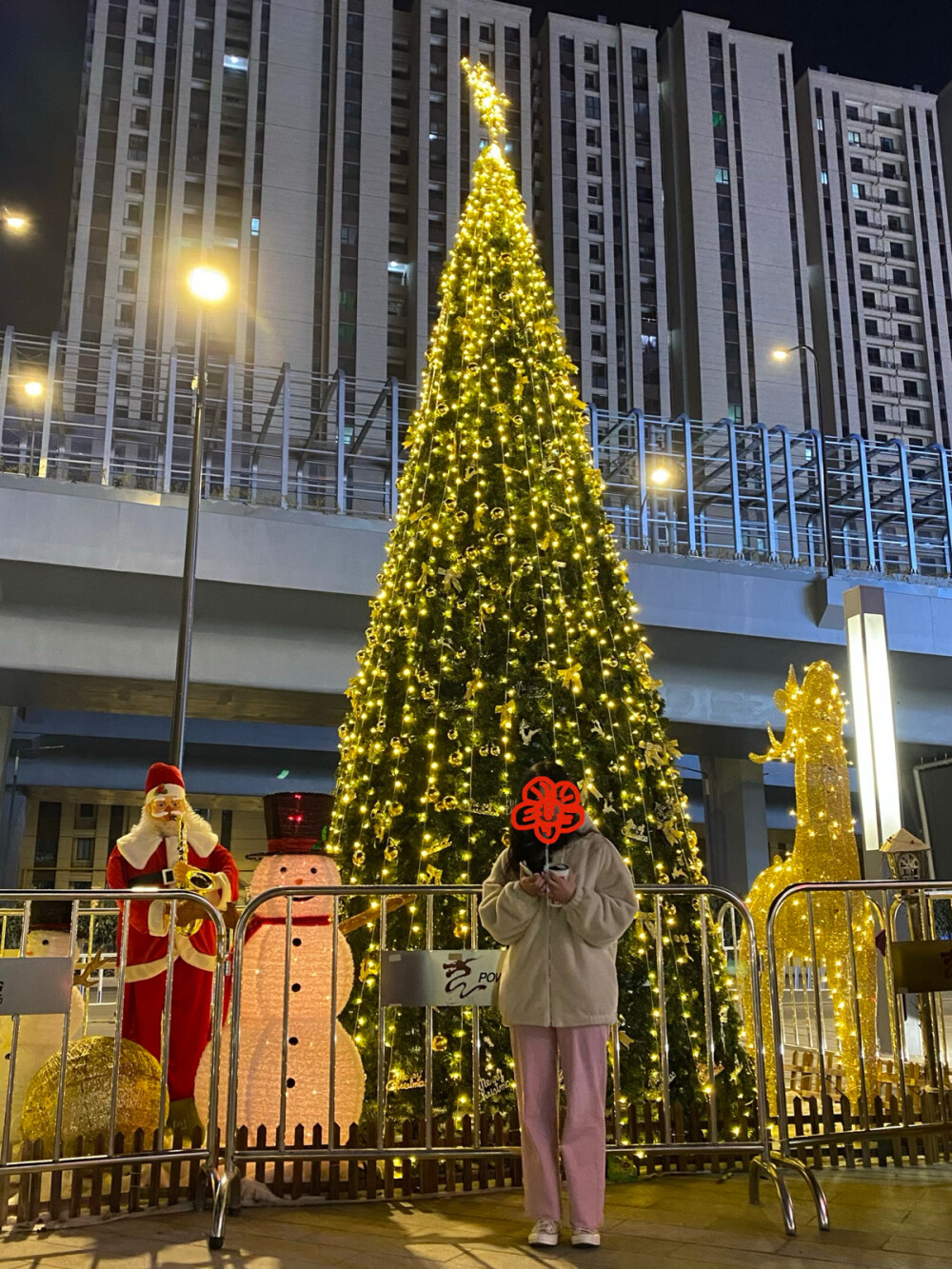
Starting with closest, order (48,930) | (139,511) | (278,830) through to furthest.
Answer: (278,830)
(48,930)
(139,511)

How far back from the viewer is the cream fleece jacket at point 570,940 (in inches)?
154

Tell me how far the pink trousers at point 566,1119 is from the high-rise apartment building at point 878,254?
67.2 m

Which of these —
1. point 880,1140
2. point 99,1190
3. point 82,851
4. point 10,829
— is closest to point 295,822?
point 99,1190

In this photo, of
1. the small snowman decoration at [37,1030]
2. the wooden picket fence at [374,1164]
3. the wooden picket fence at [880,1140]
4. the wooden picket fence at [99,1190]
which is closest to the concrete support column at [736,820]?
the wooden picket fence at [880,1140]

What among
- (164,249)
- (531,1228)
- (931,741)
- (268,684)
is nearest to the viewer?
(531,1228)

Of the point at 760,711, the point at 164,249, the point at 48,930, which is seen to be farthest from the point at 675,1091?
the point at 164,249

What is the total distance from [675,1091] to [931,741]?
1856cm

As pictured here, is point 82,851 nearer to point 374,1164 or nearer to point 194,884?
point 194,884

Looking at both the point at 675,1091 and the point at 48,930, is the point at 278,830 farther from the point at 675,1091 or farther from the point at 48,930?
the point at 675,1091

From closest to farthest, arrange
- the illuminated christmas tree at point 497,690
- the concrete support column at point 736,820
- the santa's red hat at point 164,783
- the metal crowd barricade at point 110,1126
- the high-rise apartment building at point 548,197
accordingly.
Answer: the metal crowd barricade at point 110,1126 → the illuminated christmas tree at point 497,690 → the santa's red hat at point 164,783 → the concrete support column at point 736,820 → the high-rise apartment building at point 548,197

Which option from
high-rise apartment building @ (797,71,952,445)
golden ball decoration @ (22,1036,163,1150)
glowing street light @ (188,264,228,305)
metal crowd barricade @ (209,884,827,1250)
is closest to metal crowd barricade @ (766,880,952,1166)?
metal crowd barricade @ (209,884,827,1250)

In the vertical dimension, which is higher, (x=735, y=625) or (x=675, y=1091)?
(x=735, y=625)

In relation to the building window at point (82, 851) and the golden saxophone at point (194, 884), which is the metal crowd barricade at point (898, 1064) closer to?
the golden saxophone at point (194, 884)

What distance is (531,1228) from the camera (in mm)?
4133
